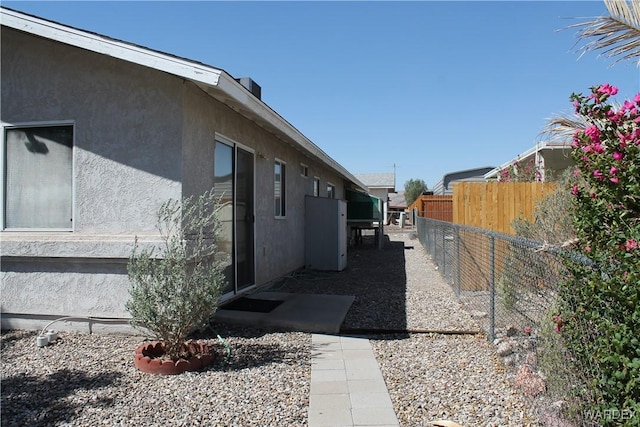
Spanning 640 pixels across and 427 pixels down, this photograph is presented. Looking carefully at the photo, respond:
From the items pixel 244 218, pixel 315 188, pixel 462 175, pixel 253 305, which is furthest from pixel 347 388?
pixel 462 175

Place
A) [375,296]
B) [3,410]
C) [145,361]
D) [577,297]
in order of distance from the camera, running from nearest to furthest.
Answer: [577,297] < [3,410] < [145,361] < [375,296]

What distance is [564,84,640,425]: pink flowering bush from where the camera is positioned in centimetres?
213

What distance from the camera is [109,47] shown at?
508 centimetres

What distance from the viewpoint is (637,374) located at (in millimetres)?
2070

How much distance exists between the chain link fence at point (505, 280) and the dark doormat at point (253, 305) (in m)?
2.80

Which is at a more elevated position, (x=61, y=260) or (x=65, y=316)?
(x=61, y=260)

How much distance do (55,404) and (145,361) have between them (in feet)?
A: 2.61

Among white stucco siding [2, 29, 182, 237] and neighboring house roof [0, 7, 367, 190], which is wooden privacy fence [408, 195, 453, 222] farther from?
white stucco siding [2, 29, 182, 237]

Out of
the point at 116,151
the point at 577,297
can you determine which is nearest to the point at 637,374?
the point at 577,297

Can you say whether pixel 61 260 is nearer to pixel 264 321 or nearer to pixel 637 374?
pixel 264 321

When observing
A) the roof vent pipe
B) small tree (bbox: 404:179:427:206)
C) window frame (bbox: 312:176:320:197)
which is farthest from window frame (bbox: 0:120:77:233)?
small tree (bbox: 404:179:427:206)

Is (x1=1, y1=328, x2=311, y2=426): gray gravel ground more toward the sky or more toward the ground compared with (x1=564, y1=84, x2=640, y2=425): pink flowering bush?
more toward the ground

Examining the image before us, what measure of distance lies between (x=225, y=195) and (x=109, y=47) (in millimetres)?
2429

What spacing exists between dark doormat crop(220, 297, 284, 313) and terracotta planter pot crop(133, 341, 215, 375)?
1.60m
